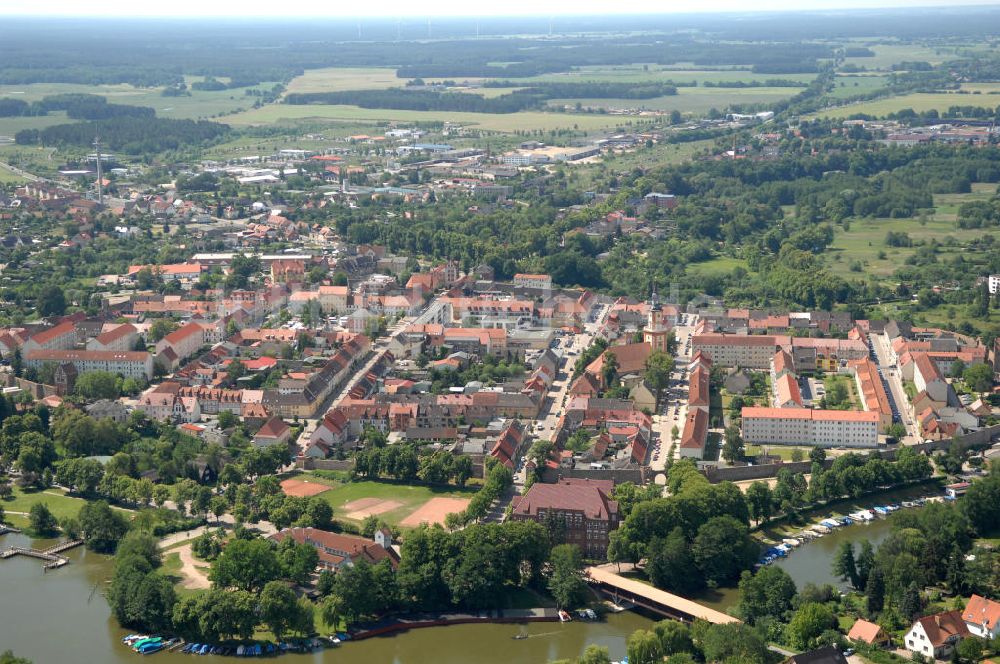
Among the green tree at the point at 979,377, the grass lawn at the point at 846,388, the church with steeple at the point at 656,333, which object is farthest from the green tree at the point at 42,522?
the green tree at the point at 979,377

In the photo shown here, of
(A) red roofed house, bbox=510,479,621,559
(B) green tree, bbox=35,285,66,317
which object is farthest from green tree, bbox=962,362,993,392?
(B) green tree, bbox=35,285,66,317

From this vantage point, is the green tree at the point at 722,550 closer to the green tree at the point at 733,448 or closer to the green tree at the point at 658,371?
the green tree at the point at 733,448

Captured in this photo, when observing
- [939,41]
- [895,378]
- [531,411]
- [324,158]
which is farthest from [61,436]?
[939,41]

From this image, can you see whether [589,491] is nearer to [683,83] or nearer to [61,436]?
[61,436]

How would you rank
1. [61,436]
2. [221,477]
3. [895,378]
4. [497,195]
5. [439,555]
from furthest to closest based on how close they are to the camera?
[497,195] < [895,378] < [61,436] < [221,477] < [439,555]

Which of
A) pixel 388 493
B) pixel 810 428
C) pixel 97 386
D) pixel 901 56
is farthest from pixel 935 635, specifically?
pixel 901 56

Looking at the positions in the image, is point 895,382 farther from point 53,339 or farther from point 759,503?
point 53,339

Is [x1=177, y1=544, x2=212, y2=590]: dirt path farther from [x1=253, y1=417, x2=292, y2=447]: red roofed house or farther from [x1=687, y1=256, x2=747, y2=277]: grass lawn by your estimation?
[x1=687, y1=256, x2=747, y2=277]: grass lawn
